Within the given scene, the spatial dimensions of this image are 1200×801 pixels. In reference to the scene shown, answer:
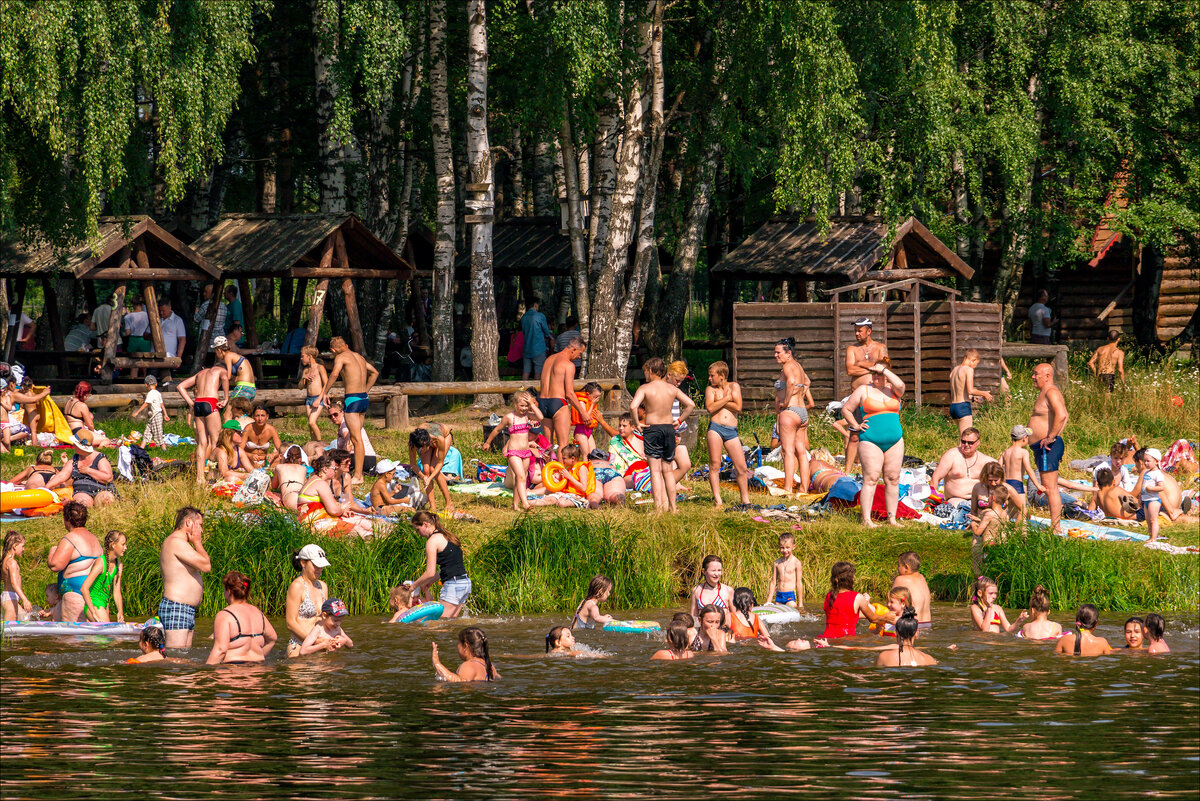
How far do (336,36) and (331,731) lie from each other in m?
16.8

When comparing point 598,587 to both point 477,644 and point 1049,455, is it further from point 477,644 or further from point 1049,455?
point 1049,455

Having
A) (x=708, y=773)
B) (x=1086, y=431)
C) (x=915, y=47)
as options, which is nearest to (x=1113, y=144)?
(x=915, y=47)

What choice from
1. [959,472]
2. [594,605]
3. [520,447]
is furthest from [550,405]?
[594,605]

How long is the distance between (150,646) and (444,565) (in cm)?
278

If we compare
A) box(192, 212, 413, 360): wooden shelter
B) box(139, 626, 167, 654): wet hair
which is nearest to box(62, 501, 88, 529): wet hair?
box(139, 626, 167, 654): wet hair

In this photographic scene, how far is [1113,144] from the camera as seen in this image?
88.6ft

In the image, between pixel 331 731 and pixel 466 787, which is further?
pixel 331 731

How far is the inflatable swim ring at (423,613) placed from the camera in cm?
1379

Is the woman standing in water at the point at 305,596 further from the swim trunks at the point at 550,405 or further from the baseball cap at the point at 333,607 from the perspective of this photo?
the swim trunks at the point at 550,405

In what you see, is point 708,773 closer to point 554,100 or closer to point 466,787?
point 466,787

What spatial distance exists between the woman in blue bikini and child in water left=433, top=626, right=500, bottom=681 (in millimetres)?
3575

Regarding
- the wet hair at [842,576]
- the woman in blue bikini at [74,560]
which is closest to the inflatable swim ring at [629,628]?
the wet hair at [842,576]

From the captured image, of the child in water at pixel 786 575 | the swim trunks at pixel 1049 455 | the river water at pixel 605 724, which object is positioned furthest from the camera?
the swim trunks at pixel 1049 455

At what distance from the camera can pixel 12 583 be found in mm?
13320
